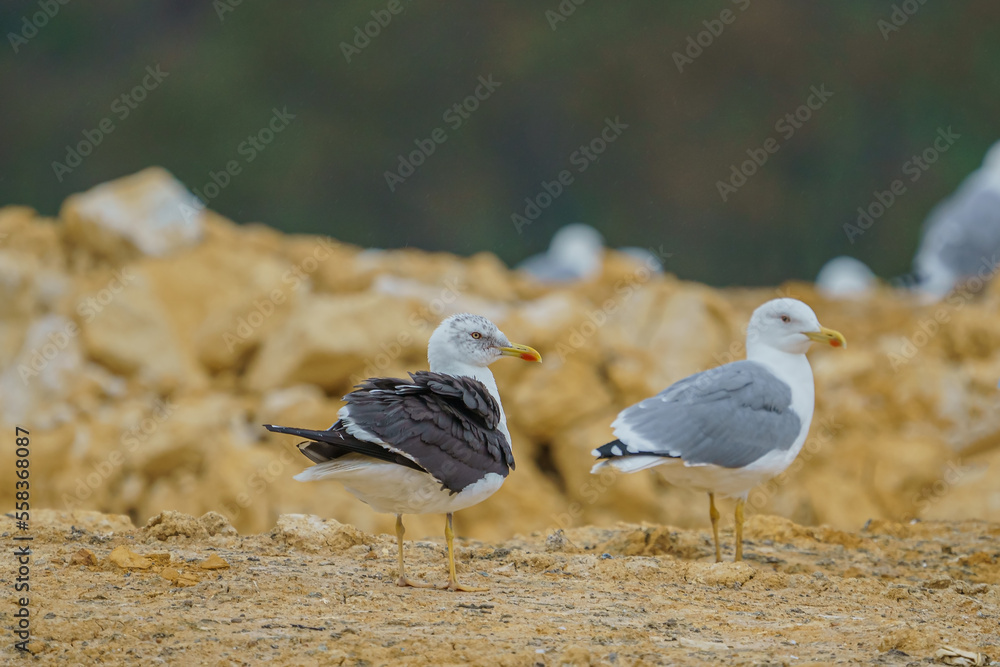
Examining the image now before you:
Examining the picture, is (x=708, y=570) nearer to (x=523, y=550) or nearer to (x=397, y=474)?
(x=523, y=550)

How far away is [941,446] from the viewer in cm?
1223

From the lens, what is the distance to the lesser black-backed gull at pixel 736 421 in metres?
6.21

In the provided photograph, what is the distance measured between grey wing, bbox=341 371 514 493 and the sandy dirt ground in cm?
59

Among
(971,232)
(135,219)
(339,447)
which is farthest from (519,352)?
(971,232)

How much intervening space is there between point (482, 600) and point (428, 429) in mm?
781

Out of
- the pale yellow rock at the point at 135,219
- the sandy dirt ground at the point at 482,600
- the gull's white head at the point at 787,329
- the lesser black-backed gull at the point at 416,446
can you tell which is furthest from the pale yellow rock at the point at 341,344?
the lesser black-backed gull at the point at 416,446

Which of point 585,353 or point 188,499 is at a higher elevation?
point 585,353

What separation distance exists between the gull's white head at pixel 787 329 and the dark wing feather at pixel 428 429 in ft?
7.83

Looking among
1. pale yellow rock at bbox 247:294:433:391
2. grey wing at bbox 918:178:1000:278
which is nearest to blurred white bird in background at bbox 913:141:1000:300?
grey wing at bbox 918:178:1000:278

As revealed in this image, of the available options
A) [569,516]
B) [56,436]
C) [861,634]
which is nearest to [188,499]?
[56,436]

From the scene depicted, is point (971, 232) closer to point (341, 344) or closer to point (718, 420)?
point (341, 344)

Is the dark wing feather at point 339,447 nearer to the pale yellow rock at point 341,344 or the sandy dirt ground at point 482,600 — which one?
the sandy dirt ground at point 482,600

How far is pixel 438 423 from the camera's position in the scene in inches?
192

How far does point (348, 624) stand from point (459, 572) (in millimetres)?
1328
